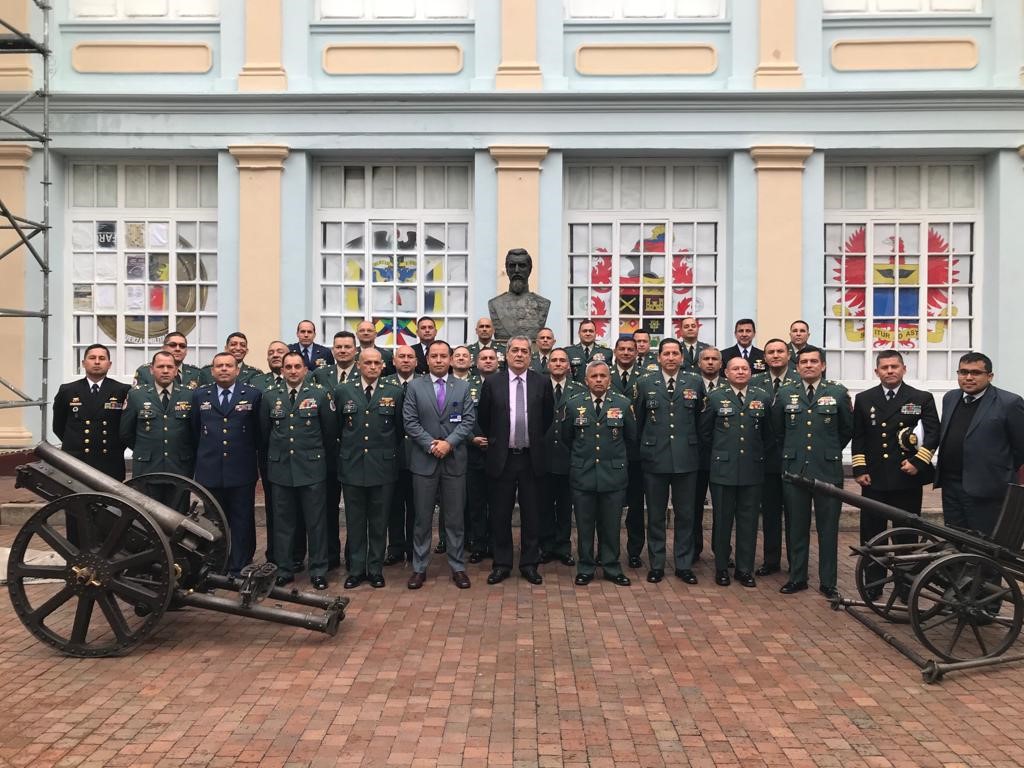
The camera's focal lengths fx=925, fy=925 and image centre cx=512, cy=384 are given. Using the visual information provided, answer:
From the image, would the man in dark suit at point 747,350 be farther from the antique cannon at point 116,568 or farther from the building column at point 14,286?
the building column at point 14,286

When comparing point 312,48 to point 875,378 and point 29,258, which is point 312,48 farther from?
point 875,378

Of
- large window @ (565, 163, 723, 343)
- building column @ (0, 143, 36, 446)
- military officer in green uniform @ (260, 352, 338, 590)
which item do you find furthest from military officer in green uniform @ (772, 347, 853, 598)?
building column @ (0, 143, 36, 446)

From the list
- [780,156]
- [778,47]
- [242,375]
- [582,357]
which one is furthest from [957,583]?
[778,47]

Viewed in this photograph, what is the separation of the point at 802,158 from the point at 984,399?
18.0 feet

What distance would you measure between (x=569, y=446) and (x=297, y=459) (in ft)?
7.02

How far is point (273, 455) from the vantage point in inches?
278

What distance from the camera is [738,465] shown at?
23.6ft

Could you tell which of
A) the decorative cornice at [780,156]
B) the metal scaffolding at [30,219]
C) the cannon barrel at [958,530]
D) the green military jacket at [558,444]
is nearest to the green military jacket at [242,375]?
the metal scaffolding at [30,219]

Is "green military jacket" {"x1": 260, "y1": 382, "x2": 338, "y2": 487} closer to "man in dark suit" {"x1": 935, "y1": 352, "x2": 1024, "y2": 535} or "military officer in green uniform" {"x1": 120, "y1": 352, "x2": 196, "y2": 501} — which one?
"military officer in green uniform" {"x1": 120, "y1": 352, "x2": 196, "y2": 501}

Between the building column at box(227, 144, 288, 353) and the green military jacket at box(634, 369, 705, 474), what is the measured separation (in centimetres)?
556

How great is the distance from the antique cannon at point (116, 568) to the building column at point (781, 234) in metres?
7.28

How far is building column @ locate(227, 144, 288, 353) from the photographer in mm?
11305

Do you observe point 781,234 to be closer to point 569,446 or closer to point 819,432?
point 819,432

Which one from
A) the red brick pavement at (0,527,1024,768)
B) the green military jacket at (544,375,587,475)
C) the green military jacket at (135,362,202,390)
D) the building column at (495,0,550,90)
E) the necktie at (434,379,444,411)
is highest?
the building column at (495,0,550,90)
